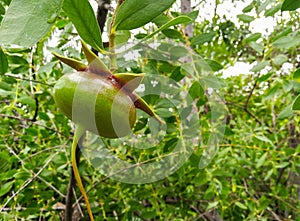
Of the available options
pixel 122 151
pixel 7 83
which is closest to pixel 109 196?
pixel 122 151

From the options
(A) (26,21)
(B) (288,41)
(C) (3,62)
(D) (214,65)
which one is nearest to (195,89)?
(D) (214,65)

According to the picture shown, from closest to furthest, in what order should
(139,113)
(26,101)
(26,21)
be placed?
(26,21), (139,113), (26,101)

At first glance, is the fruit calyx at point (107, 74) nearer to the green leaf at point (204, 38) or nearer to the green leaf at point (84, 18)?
the green leaf at point (84, 18)

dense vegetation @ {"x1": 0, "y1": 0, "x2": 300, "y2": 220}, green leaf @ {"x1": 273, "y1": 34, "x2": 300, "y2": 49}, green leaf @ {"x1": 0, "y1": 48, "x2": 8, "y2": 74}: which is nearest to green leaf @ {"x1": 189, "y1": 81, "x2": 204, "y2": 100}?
dense vegetation @ {"x1": 0, "y1": 0, "x2": 300, "y2": 220}

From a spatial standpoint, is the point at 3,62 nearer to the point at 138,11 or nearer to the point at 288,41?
the point at 138,11

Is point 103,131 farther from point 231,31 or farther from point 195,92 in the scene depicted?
point 231,31

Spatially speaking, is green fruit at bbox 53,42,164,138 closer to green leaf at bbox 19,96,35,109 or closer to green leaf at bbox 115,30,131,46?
green leaf at bbox 115,30,131,46
